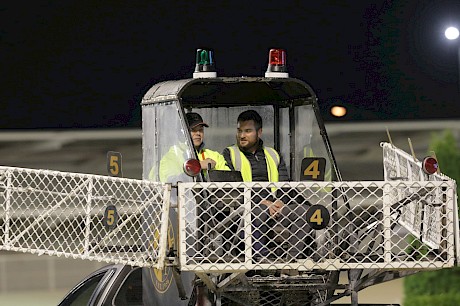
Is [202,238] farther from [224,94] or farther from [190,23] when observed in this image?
[190,23]

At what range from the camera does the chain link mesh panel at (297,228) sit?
10375 millimetres

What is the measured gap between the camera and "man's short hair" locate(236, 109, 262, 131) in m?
12.1

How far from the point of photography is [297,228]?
35.3 feet

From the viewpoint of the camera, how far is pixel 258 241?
34.1 feet

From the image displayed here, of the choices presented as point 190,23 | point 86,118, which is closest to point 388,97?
point 190,23

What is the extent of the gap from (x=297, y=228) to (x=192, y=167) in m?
0.86

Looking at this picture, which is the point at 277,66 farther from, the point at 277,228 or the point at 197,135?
the point at 277,228

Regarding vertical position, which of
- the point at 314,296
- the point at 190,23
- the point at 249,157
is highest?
the point at 190,23

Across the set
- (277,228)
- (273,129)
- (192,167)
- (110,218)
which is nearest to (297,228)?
(277,228)

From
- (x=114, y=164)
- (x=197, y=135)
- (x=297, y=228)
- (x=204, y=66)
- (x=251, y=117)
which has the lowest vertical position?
(x=297, y=228)

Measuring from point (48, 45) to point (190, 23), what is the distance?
8.89 ft

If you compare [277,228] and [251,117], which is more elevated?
[251,117]

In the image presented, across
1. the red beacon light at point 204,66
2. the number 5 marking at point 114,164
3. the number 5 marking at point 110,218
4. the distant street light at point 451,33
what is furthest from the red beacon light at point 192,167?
the distant street light at point 451,33

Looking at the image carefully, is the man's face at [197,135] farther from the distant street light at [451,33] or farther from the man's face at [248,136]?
the distant street light at [451,33]
